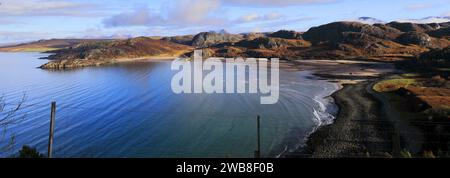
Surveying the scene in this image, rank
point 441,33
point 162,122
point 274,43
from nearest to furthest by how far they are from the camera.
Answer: point 162,122
point 441,33
point 274,43

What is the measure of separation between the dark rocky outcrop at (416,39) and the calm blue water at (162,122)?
3784 inches

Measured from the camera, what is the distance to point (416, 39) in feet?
521

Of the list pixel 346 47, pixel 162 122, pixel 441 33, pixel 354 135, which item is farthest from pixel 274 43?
pixel 354 135

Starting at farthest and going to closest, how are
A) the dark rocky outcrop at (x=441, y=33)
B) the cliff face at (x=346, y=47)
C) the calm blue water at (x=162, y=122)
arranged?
the dark rocky outcrop at (x=441, y=33) → the cliff face at (x=346, y=47) → the calm blue water at (x=162, y=122)

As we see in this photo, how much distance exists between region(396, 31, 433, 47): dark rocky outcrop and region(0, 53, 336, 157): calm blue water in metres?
96.1

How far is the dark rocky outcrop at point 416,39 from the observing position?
15550 cm

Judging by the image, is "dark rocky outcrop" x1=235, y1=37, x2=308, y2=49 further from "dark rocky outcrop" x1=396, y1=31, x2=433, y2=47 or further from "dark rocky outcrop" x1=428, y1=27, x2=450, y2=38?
"dark rocky outcrop" x1=428, y1=27, x2=450, y2=38

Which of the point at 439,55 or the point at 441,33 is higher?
the point at 441,33

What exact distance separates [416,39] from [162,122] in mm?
135638

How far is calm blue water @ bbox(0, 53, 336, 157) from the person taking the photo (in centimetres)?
3859

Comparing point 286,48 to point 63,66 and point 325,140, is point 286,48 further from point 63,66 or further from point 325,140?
point 325,140

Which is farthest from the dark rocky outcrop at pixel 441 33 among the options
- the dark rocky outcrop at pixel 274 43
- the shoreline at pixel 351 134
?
the shoreline at pixel 351 134

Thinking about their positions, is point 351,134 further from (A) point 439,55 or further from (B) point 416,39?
(B) point 416,39

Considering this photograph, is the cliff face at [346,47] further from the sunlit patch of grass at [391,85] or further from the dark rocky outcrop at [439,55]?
the sunlit patch of grass at [391,85]
